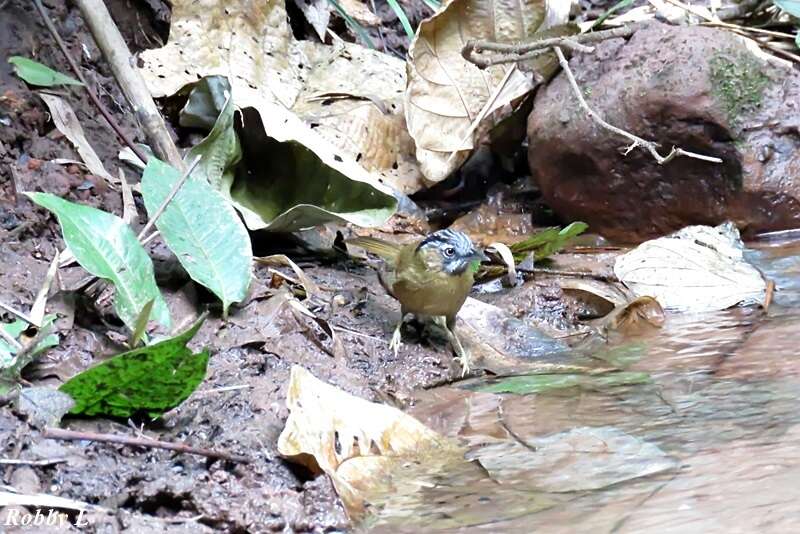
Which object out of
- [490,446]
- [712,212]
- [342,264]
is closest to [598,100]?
[712,212]

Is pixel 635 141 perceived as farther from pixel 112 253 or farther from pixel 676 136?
pixel 112 253

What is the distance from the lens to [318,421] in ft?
8.52

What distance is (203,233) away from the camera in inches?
131

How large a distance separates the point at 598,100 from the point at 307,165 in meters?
2.03

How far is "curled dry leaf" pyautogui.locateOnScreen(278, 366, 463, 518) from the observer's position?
2461 millimetres

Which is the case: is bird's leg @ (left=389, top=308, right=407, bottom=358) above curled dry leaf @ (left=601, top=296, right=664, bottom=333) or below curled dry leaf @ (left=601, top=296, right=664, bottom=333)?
above

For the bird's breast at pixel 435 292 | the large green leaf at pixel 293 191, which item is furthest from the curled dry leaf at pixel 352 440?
the large green leaf at pixel 293 191

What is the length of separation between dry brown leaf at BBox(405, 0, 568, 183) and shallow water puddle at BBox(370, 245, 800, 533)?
2.28 m

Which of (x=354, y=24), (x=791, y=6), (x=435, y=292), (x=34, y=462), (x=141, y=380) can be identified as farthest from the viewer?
(x=354, y=24)

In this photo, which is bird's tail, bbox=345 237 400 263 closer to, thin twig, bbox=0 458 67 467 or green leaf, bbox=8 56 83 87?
green leaf, bbox=8 56 83 87

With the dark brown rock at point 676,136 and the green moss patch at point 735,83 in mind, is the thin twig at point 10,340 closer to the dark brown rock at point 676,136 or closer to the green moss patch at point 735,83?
the dark brown rock at point 676,136

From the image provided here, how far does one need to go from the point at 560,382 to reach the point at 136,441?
149 centimetres

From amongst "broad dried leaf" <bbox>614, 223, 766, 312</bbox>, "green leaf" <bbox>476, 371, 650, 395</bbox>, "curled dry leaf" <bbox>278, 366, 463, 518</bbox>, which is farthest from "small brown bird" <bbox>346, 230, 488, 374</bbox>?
"curled dry leaf" <bbox>278, 366, 463, 518</bbox>

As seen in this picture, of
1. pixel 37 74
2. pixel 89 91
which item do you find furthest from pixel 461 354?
pixel 37 74
